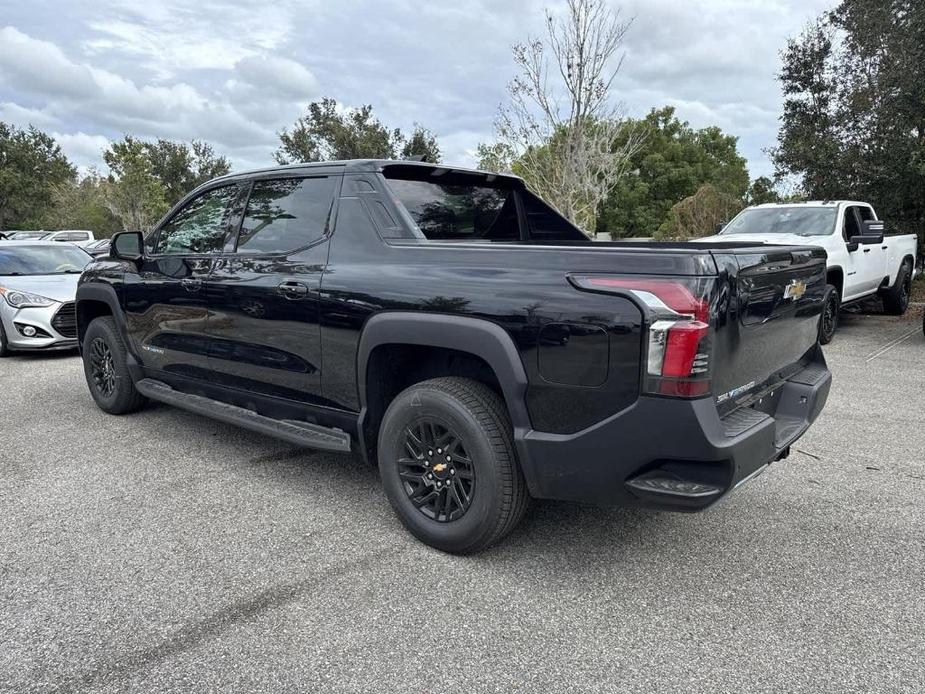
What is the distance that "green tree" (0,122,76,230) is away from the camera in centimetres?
3975

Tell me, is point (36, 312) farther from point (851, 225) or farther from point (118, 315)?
point (851, 225)

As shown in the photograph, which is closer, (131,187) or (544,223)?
(544,223)

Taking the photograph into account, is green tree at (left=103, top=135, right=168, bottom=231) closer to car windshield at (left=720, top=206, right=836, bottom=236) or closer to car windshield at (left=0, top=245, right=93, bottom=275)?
car windshield at (left=0, top=245, right=93, bottom=275)

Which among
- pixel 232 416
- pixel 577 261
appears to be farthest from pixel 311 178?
pixel 577 261

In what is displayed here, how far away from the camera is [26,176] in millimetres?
40344

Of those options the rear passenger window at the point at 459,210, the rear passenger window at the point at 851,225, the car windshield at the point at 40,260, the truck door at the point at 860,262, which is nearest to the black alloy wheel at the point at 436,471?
the rear passenger window at the point at 459,210

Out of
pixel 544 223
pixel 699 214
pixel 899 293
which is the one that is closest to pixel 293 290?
pixel 544 223

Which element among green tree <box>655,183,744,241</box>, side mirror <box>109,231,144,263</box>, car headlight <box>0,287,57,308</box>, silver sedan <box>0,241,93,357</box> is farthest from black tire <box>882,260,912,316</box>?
green tree <box>655,183,744,241</box>

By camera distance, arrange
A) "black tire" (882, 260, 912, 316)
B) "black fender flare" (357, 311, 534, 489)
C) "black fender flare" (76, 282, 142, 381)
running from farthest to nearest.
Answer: "black tire" (882, 260, 912, 316) → "black fender flare" (76, 282, 142, 381) → "black fender flare" (357, 311, 534, 489)

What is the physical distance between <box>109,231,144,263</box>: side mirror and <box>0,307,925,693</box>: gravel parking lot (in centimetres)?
145

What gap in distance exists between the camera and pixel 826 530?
324 cm

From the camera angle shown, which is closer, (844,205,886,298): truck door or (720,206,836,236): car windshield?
(844,205,886,298): truck door

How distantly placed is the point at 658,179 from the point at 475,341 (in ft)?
154

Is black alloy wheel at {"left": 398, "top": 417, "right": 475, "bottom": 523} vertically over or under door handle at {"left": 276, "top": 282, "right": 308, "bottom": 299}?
under
